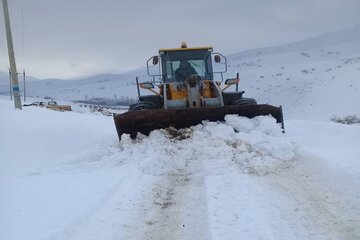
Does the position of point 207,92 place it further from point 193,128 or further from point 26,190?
point 26,190

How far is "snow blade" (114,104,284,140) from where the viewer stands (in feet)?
29.8

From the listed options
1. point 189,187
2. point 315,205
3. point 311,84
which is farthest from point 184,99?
point 311,84

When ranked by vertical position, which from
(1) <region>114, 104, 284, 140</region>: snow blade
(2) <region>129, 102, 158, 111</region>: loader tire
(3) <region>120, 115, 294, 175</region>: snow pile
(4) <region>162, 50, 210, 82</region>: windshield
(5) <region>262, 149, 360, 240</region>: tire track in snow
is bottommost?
(5) <region>262, 149, 360, 240</region>: tire track in snow

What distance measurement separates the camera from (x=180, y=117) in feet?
30.0

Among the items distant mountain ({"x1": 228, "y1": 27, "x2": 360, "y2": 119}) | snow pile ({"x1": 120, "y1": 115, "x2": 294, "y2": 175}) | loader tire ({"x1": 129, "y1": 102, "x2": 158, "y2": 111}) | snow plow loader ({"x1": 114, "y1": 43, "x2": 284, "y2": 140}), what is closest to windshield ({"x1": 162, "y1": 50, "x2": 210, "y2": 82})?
snow plow loader ({"x1": 114, "y1": 43, "x2": 284, "y2": 140})

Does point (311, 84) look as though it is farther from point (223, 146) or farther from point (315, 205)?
Answer: point (315, 205)

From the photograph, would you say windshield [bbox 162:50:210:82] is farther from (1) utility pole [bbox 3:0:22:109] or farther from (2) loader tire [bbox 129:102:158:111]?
(1) utility pole [bbox 3:0:22:109]

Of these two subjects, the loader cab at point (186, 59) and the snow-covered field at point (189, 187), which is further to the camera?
the loader cab at point (186, 59)

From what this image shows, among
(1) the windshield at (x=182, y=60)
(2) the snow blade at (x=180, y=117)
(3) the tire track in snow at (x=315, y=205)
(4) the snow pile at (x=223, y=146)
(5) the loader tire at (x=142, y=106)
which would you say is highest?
(1) the windshield at (x=182, y=60)

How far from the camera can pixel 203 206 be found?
15.8 feet

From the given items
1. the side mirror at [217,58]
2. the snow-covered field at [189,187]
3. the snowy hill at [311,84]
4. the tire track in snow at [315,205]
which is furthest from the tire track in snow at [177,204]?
the snowy hill at [311,84]

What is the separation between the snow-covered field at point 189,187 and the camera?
163 inches

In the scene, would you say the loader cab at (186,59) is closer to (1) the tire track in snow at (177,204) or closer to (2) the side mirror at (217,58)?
(2) the side mirror at (217,58)

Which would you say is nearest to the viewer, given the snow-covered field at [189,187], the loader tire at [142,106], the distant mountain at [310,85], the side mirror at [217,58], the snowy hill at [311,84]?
the snow-covered field at [189,187]
